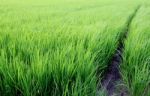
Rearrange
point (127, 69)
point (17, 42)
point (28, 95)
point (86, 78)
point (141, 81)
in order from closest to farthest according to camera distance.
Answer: point (28, 95) < point (86, 78) < point (141, 81) < point (127, 69) < point (17, 42)

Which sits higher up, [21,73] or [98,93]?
[21,73]

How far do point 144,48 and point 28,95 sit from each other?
4.38ft

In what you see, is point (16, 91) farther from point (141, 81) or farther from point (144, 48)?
point (144, 48)

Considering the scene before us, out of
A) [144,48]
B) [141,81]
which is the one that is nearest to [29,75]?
[141,81]

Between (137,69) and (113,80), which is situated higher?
(137,69)

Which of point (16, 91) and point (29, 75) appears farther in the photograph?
point (16, 91)

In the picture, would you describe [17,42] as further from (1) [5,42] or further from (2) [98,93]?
(2) [98,93]

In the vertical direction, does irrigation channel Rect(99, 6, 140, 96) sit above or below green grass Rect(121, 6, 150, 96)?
below

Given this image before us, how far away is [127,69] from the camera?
2289mm

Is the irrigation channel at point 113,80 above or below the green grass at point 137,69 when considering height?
below

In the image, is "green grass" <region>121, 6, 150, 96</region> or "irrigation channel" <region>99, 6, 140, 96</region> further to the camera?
"irrigation channel" <region>99, 6, 140, 96</region>

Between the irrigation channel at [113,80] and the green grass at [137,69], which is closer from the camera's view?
the green grass at [137,69]

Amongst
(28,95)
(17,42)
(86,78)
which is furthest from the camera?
(17,42)

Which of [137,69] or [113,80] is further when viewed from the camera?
[113,80]
